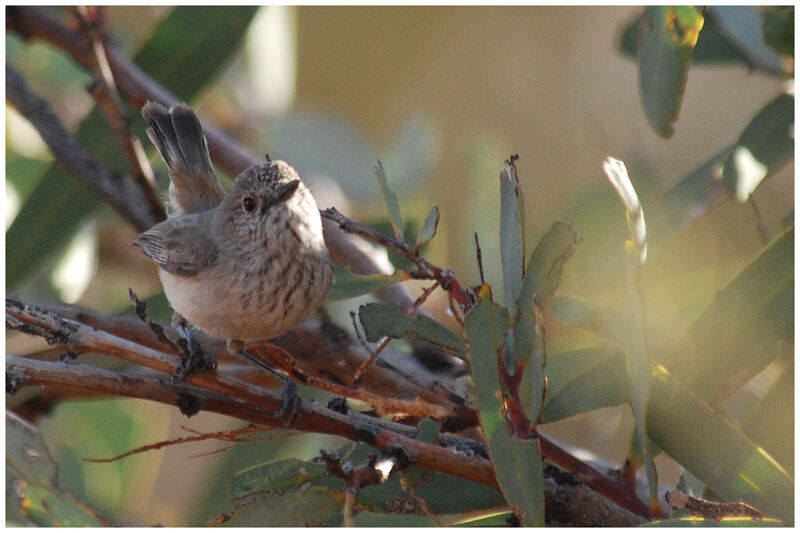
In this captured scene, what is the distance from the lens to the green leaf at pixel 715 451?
1.40m

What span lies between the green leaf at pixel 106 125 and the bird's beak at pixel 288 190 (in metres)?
0.85

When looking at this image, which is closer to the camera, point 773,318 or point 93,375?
point 93,375

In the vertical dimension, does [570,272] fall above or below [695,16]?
below

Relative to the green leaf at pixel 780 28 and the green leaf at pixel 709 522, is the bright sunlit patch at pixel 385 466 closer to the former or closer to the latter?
the green leaf at pixel 709 522

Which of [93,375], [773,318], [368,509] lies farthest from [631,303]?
[93,375]

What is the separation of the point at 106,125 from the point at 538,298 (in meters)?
1.89

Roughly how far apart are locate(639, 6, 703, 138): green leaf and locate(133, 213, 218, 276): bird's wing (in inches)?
43.4

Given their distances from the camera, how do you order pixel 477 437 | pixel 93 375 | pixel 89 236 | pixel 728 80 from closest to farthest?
pixel 93 375
pixel 477 437
pixel 89 236
pixel 728 80

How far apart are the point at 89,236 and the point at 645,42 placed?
1924 millimetres

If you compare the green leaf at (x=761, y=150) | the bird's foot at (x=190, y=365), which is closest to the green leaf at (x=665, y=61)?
the green leaf at (x=761, y=150)

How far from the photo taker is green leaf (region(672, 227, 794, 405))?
5.27 ft

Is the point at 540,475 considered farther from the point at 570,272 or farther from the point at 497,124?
the point at 497,124

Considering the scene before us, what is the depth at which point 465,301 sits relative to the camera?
1438 mm

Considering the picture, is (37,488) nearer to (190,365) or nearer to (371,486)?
(190,365)
